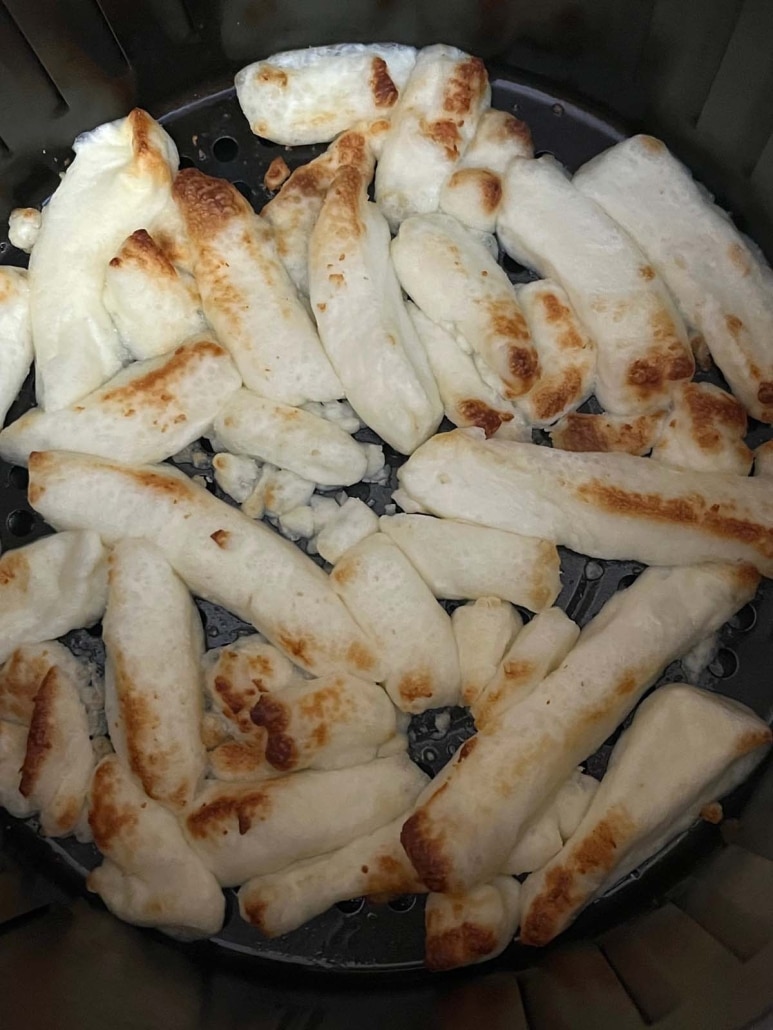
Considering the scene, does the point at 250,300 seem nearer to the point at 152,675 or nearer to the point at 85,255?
the point at 85,255

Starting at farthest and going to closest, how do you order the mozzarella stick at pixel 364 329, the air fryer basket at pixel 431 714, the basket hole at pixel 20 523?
the basket hole at pixel 20 523
the mozzarella stick at pixel 364 329
the air fryer basket at pixel 431 714

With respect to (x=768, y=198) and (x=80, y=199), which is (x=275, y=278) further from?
(x=768, y=198)

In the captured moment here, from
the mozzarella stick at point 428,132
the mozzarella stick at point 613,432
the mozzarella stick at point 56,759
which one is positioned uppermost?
Result: the mozzarella stick at point 428,132

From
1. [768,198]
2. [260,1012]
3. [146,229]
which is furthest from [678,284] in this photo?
[260,1012]

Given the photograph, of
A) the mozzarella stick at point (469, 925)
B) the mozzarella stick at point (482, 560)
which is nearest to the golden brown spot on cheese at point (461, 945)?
the mozzarella stick at point (469, 925)

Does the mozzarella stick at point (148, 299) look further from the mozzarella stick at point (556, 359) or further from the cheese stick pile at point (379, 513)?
the mozzarella stick at point (556, 359)

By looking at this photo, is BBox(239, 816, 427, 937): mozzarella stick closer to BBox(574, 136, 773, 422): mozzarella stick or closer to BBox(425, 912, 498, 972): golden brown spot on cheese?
BBox(425, 912, 498, 972): golden brown spot on cheese

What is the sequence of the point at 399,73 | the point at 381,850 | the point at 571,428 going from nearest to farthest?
the point at 381,850, the point at 571,428, the point at 399,73

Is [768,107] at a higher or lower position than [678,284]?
higher
